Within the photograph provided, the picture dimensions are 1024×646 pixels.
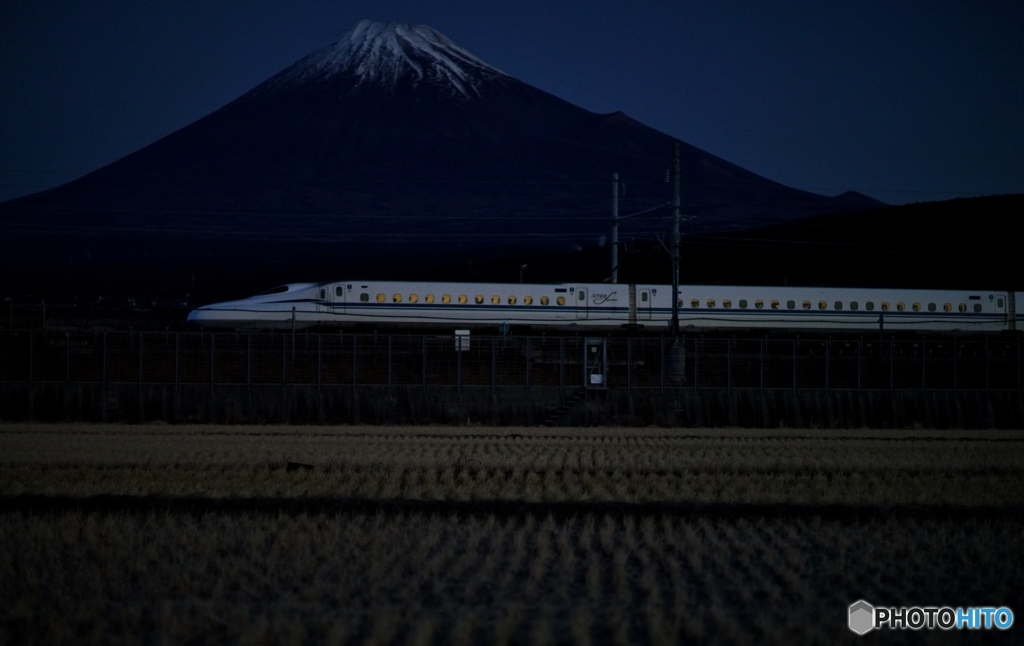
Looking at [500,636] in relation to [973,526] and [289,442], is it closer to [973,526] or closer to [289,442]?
[973,526]

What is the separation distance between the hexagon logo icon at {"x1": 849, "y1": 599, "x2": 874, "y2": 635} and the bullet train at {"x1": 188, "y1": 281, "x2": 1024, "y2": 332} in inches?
1642

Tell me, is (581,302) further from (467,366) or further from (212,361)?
(212,361)

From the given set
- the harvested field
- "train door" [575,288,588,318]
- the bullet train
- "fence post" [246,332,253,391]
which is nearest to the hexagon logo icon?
the harvested field

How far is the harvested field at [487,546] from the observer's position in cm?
970

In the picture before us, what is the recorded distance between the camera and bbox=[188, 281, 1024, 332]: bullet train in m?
53.5

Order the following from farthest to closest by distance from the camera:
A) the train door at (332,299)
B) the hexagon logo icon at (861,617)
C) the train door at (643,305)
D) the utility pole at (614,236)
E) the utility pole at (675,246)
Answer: the train door at (643,305) < the train door at (332,299) < the utility pole at (614,236) < the utility pole at (675,246) < the hexagon logo icon at (861,617)

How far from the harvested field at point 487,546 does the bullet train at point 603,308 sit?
3013cm

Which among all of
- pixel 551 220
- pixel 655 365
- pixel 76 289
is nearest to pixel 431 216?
pixel 551 220

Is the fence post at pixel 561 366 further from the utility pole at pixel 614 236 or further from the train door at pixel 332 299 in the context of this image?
the train door at pixel 332 299

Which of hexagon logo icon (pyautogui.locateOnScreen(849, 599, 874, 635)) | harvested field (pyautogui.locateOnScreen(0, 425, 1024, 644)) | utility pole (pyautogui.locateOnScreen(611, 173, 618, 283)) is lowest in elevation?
hexagon logo icon (pyautogui.locateOnScreen(849, 599, 874, 635))

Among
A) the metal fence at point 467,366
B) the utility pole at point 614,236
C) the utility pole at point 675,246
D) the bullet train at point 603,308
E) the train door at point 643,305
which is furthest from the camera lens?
the train door at point 643,305

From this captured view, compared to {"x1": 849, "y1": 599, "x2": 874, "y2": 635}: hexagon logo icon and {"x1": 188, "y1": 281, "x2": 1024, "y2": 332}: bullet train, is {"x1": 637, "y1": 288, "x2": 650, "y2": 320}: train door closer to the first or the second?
{"x1": 188, "y1": 281, "x2": 1024, "y2": 332}: bullet train

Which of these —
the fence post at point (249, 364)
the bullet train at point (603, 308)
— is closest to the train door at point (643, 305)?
the bullet train at point (603, 308)

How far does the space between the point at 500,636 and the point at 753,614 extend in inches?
94.2
